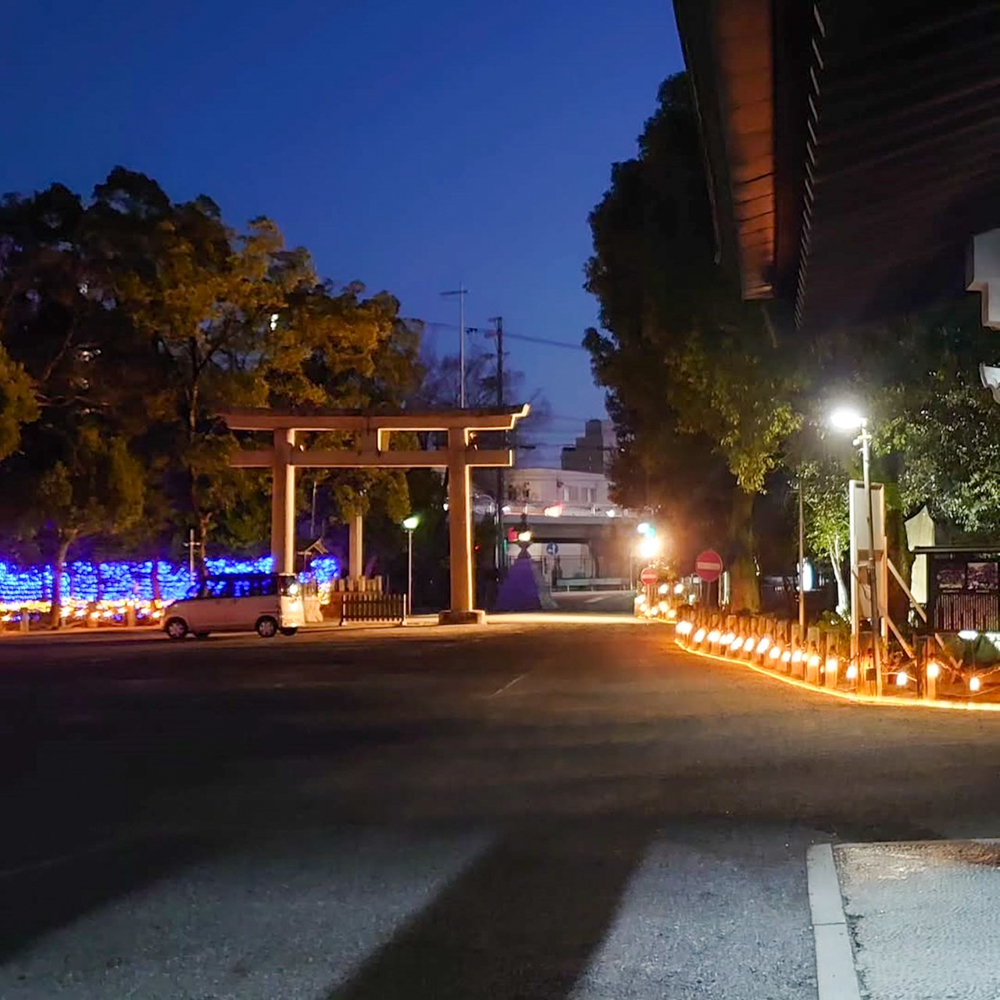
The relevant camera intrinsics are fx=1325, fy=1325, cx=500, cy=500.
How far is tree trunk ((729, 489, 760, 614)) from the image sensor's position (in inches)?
1401

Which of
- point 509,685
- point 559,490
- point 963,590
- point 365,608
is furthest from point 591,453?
point 509,685

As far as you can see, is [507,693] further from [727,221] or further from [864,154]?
[864,154]

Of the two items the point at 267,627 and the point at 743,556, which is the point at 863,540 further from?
the point at 267,627

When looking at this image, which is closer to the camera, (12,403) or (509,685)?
(509,685)

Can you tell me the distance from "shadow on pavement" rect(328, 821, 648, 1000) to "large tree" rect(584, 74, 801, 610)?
12.4m

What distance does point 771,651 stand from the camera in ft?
76.9

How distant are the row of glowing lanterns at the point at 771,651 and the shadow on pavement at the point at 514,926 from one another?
1011 centimetres

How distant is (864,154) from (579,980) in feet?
13.7

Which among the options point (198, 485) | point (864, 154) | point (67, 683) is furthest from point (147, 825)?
point (198, 485)

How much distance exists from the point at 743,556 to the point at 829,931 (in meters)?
30.2

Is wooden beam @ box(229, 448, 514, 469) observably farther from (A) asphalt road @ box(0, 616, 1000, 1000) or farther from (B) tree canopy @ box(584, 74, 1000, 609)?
(A) asphalt road @ box(0, 616, 1000, 1000)

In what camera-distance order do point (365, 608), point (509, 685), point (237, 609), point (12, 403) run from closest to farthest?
point (509, 685) → point (237, 609) → point (12, 403) → point (365, 608)

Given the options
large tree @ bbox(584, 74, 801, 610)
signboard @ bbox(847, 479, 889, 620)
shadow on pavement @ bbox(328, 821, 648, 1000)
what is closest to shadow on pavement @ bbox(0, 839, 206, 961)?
shadow on pavement @ bbox(328, 821, 648, 1000)

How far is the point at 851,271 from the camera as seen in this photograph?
8531 millimetres
